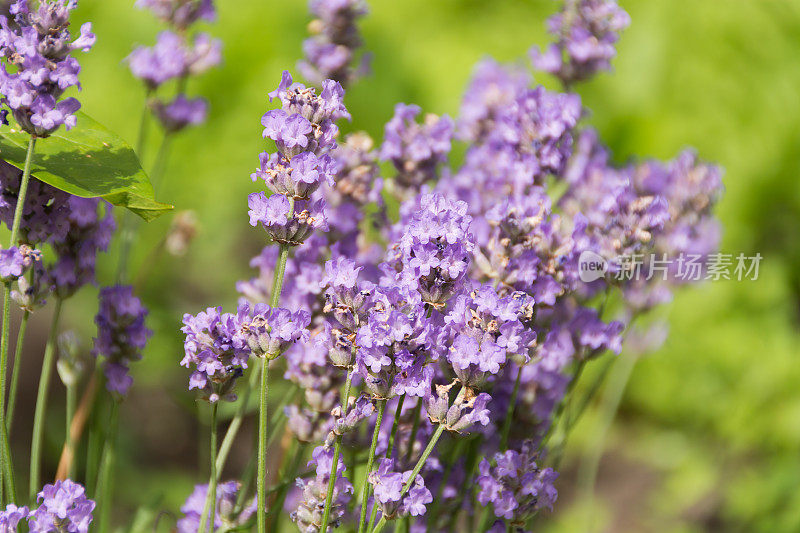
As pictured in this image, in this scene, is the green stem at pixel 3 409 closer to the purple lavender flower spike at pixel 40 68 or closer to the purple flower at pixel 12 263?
the purple flower at pixel 12 263

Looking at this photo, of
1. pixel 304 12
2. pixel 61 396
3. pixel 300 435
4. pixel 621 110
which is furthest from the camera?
pixel 304 12

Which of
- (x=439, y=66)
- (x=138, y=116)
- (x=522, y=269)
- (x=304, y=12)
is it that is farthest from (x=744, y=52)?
(x=522, y=269)

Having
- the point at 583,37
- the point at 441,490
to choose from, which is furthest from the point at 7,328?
the point at 583,37

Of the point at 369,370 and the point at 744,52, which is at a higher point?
the point at 744,52

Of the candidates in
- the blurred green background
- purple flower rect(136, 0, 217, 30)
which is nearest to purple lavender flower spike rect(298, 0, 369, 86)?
purple flower rect(136, 0, 217, 30)

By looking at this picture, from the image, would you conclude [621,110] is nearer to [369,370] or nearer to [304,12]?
[304,12]

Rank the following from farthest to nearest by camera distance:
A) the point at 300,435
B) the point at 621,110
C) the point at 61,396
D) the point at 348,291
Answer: the point at 621,110 → the point at 61,396 → the point at 300,435 → the point at 348,291
